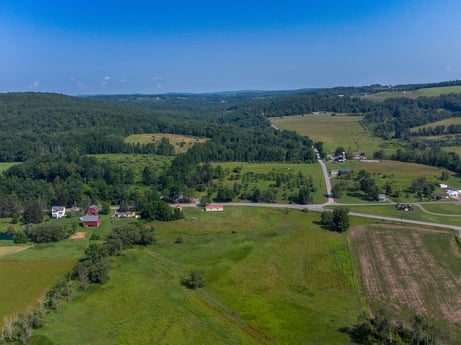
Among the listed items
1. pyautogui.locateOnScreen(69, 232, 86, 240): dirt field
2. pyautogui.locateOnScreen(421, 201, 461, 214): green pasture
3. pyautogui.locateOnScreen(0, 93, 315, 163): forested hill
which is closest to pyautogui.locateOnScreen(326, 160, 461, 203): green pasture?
pyautogui.locateOnScreen(421, 201, 461, 214): green pasture

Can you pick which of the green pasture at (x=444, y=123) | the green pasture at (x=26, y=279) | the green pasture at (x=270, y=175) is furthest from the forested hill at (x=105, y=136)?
the green pasture at (x=26, y=279)

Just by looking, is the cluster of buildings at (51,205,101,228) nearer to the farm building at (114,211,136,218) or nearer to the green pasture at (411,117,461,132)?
the farm building at (114,211,136,218)

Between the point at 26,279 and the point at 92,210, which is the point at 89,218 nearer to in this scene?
the point at 92,210

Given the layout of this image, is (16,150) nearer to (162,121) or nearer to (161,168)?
(161,168)

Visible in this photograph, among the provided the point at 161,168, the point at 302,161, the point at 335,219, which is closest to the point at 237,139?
the point at 302,161

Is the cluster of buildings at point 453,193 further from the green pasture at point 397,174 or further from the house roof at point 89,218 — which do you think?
the house roof at point 89,218

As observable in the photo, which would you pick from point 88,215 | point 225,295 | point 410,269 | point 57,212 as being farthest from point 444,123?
point 57,212
